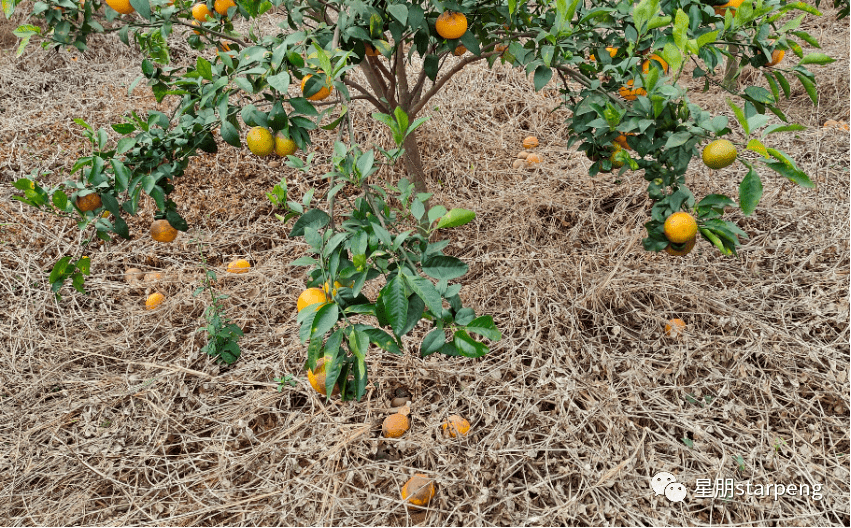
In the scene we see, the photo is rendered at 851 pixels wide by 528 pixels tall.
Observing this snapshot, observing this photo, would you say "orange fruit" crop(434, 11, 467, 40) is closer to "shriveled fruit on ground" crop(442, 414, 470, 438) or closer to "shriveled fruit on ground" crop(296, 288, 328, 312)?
"shriveled fruit on ground" crop(296, 288, 328, 312)

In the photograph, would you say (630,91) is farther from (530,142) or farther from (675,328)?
(530,142)

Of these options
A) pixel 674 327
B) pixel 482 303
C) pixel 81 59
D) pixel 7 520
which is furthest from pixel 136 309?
pixel 81 59

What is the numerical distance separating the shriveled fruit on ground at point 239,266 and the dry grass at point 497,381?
45mm

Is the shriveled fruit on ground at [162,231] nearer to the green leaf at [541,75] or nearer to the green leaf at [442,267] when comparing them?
the green leaf at [442,267]

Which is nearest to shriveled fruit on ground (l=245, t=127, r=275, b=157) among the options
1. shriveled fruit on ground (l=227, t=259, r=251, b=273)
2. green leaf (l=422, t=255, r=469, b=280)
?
green leaf (l=422, t=255, r=469, b=280)

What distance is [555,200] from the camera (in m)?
2.51

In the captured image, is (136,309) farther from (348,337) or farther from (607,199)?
(607,199)

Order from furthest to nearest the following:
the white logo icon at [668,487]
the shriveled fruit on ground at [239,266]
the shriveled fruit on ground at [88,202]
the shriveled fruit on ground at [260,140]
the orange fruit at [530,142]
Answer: the orange fruit at [530,142], the shriveled fruit on ground at [239,266], the white logo icon at [668,487], the shriveled fruit on ground at [88,202], the shriveled fruit on ground at [260,140]

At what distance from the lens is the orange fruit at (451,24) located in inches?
54.4

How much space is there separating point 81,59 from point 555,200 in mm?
4038

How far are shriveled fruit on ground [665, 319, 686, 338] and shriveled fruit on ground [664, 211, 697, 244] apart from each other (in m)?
0.74

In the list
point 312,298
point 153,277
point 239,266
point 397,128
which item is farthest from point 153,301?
point 397,128

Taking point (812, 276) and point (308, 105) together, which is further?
point (812, 276)

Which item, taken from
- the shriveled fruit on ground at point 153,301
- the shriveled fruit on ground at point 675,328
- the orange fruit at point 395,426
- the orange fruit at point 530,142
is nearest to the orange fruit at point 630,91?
the shriveled fruit on ground at point 675,328
